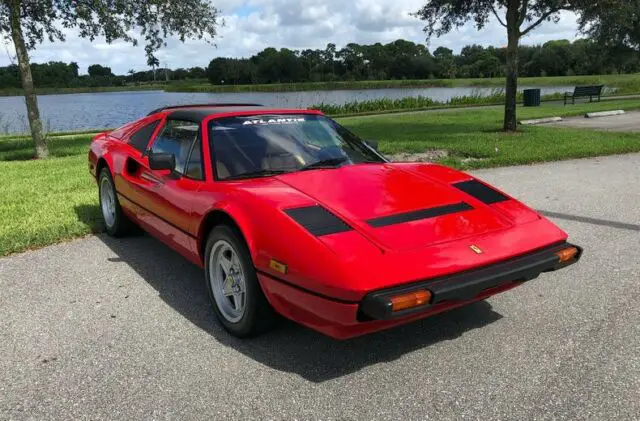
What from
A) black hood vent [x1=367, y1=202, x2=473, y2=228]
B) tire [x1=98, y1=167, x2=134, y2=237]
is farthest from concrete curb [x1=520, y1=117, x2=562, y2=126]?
black hood vent [x1=367, y1=202, x2=473, y2=228]

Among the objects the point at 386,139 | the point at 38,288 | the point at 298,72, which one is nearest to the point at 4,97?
the point at 298,72

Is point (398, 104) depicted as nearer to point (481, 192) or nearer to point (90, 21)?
point (90, 21)

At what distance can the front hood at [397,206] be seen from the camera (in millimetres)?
2781

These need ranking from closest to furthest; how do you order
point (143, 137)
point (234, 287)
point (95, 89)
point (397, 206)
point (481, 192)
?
point (397, 206) < point (234, 287) < point (481, 192) < point (143, 137) < point (95, 89)

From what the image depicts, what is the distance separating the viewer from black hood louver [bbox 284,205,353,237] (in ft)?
8.95

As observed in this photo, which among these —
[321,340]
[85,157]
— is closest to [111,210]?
[321,340]

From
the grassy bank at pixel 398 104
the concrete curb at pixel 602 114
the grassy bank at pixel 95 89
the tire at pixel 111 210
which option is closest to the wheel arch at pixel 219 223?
the tire at pixel 111 210

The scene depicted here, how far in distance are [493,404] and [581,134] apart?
1189cm

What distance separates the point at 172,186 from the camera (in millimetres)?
3809

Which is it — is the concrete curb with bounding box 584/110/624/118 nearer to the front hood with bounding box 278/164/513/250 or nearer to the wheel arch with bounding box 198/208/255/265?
Result: the front hood with bounding box 278/164/513/250

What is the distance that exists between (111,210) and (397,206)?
355 cm

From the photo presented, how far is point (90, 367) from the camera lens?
9.45 ft

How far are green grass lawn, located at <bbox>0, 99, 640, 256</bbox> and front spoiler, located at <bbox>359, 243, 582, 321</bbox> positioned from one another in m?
4.11

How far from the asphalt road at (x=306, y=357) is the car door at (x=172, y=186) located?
473 mm
